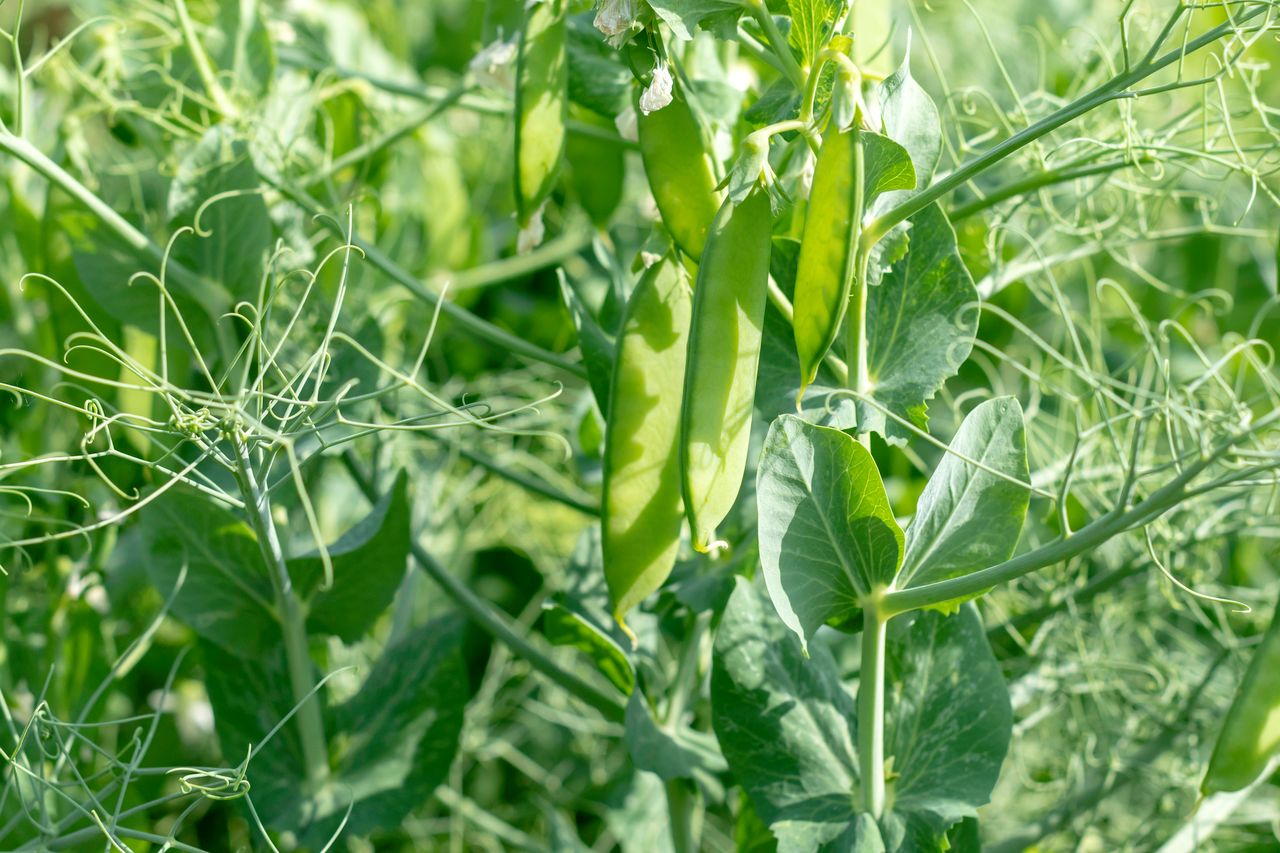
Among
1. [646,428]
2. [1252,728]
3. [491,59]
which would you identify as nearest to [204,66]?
[491,59]

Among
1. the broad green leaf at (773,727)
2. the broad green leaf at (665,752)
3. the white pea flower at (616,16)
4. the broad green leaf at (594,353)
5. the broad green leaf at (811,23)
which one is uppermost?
the broad green leaf at (811,23)

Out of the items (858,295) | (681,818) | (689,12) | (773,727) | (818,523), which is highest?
(689,12)

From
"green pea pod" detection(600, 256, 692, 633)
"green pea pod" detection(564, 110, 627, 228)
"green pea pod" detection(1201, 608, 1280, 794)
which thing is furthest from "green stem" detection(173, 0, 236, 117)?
"green pea pod" detection(1201, 608, 1280, 794)

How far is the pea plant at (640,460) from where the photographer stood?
536 millimetres

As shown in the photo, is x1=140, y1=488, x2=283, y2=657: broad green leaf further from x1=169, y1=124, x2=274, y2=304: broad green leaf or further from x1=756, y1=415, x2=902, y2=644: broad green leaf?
x1=756, y1=415, x2=902, y2=644: broad green leaf

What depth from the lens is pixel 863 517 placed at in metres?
0.54

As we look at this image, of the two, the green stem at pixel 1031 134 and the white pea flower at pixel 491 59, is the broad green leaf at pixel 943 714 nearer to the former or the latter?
the green stem at pixel 1031 134

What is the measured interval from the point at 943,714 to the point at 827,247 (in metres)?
0.29

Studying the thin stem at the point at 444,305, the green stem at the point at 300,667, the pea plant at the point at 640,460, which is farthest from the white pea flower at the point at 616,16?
the green stem at the point at 300,667

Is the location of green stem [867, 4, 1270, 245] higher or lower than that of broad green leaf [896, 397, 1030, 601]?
higher

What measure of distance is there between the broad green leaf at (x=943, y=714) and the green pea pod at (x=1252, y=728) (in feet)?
0.34

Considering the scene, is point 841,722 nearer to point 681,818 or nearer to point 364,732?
point 681,818

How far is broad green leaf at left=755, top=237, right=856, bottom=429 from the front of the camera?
600 mm

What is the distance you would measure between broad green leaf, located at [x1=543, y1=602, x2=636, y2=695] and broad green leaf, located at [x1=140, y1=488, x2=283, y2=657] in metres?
0.18
